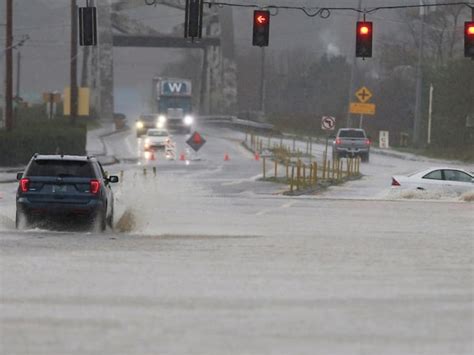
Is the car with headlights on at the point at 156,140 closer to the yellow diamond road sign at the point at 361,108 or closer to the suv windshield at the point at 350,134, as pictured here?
the suv windshield at the point at 350,134

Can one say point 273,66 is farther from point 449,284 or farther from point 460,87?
point 449,284

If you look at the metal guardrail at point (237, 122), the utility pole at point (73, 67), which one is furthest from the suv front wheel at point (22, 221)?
the metal guardrail at point (237, 122)

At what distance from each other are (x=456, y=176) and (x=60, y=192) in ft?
67.2

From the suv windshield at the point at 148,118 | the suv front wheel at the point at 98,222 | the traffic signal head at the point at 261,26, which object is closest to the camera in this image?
the suv front wheel at the point at 98,222

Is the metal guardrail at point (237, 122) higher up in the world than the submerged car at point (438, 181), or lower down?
lower down

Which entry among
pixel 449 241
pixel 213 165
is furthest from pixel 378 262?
pixel 213 165

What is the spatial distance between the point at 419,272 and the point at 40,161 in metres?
8.48

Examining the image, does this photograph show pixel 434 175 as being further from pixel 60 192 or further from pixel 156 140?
pixel 156 140

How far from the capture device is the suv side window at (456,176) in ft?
138

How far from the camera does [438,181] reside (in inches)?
1642

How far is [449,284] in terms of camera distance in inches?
679

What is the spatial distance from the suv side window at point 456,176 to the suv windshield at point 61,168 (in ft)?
64.5

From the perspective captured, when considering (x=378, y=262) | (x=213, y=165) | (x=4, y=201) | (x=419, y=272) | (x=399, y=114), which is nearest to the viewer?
(x=419, y=272)

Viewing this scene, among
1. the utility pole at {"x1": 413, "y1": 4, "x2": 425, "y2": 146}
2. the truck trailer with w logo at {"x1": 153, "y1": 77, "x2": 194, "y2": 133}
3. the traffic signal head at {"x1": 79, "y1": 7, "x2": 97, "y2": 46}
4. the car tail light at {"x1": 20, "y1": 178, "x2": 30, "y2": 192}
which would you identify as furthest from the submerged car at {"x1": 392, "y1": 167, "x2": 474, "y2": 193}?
the truck trailer with w logo at {"x1": 153, "y1": 77, "x2": 194, "y2": 133}
